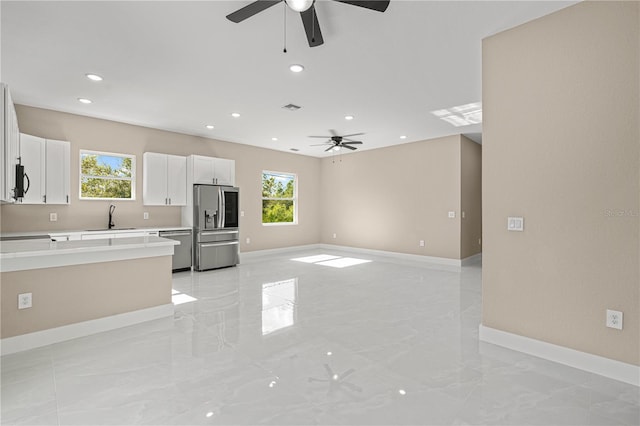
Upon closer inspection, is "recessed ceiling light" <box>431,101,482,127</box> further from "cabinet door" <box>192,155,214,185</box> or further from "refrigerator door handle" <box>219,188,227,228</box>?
"cabinet door" <box>192,155,214,185</box>

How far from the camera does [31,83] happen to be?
392 cm

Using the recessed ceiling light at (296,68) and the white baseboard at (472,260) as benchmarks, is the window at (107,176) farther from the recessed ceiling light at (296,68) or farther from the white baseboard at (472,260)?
the white baseboard at (472,260)

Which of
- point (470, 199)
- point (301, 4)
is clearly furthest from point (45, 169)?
point (470, 199)

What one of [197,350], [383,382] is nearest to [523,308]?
[383,382]

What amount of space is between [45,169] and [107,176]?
3.11 feet

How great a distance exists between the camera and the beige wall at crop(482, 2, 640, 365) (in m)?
2.22

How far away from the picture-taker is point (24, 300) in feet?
8.87

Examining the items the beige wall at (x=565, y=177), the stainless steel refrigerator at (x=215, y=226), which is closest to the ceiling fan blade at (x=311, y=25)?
the beige wall at (x=565, y=177)

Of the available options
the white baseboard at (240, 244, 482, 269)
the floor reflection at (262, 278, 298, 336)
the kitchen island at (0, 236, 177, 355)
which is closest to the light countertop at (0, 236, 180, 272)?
the kitchen island at (0, 236, 177, 355)

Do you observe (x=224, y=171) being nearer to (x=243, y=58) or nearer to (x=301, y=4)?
(x=243, y=58)

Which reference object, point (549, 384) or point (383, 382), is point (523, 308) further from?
point (383, 382)

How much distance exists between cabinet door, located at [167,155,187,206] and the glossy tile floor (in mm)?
2824

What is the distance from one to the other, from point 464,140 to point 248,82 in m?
4.94

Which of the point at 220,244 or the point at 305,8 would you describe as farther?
the point at 220,244
